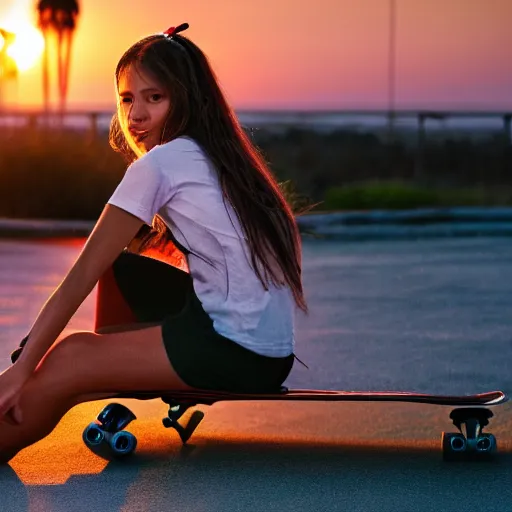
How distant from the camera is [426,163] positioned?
2269 cm

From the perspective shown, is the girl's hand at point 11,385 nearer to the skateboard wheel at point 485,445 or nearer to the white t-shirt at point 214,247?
the white t-shirt at point 214,247

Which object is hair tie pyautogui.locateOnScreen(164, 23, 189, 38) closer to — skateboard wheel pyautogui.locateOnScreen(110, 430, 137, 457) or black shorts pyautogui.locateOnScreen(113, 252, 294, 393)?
black shorts pyautogui.locateOnScreen(113, 252, 294, 393)

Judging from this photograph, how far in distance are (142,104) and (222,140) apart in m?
0.28

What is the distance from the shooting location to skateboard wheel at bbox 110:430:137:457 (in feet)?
15.5

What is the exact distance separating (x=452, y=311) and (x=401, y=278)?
2.00 metres

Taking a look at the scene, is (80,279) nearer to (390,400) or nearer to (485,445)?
(390,400)

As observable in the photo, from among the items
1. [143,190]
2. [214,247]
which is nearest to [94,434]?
[214,247]

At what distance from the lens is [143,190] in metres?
4.30

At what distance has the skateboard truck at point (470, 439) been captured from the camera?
4754 millimetres

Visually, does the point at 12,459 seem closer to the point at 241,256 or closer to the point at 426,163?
the point at 241,256

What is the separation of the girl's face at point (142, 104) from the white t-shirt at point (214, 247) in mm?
152

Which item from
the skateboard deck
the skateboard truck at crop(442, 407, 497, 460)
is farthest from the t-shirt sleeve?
the skateboard truck at crop(442, 407, 497, 460)

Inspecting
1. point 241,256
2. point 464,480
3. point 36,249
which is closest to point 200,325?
point 241,256

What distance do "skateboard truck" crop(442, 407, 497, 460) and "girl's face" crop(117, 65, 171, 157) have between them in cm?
141
